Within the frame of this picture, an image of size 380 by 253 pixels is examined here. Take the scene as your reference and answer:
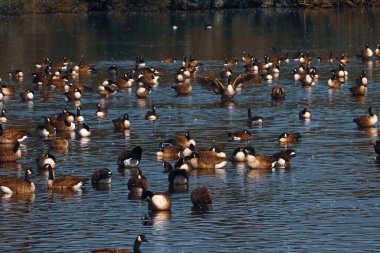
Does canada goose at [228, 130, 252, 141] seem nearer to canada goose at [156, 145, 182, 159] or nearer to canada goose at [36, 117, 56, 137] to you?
canada goose at [156, 145, 182, 159]

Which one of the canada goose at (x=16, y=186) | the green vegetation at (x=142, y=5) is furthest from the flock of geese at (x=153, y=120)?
the green vegetation at (x=142, y=5)

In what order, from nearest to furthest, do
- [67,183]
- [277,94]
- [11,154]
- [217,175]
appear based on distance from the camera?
[67,183] < [217,175] < [11,154] < [277,94]

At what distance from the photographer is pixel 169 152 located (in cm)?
4159

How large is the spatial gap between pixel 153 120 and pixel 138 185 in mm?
17166

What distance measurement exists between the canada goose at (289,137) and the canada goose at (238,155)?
4.05 metres

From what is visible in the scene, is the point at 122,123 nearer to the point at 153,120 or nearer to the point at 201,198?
the point at 153,120

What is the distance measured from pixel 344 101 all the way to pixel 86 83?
19.5 m

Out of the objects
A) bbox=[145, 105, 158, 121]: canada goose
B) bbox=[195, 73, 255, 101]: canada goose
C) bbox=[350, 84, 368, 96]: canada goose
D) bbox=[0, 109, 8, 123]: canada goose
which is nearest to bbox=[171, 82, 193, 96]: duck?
bbox=[195, 73, 255, 101]: canada goose

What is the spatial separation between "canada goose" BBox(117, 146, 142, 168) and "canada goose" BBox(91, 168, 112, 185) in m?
2.51

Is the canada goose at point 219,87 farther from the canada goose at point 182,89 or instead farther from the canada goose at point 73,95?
the canada goose at point 73,95

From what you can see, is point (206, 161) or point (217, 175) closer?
point (217, 175)

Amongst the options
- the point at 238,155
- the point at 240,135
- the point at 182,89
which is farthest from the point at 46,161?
the point at 182,89

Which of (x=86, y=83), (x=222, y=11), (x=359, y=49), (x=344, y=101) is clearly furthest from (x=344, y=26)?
(x=344, y=101)

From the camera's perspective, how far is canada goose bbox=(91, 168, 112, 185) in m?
36.0
